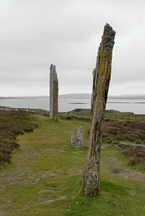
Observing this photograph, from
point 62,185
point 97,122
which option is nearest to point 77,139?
point 62,185

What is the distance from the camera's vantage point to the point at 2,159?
11.3 meters

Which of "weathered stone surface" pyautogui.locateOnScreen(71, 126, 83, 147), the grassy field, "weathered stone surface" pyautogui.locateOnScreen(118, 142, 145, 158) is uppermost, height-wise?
"weathered stone surface" pyautogui.locateOnScreen(71, 126, 83, 147)

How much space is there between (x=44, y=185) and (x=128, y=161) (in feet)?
17.9

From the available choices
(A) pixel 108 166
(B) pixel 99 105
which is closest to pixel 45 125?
(A) pixel 108 166

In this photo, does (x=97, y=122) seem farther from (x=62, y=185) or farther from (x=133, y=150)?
(x=133, y=150)

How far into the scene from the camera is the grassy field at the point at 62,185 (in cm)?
652

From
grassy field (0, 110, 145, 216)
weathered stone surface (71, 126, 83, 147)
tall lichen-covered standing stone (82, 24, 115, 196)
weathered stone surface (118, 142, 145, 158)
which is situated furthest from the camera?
weathered stone surface (71, 126, 83, 147)

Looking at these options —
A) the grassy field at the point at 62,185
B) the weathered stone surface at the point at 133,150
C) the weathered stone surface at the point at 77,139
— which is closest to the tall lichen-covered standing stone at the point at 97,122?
the grassy field at the point at 62,185

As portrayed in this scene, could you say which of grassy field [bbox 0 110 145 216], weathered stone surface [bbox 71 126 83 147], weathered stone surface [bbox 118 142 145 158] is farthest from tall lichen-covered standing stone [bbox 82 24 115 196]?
weathered stone surface [bbox 71 126 83 147]

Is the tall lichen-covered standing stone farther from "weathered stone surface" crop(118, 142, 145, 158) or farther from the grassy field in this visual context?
"weathered stone surface" crop(118, 142, 145, 158)

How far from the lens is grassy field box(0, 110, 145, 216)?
6.52 metres

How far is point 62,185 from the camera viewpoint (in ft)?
27.7

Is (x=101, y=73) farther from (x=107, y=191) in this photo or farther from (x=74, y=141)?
(x=74, y=141)

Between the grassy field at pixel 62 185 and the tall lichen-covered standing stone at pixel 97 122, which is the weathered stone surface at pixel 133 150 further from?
the tall lichen-covered standing stone at pixel 97 122
